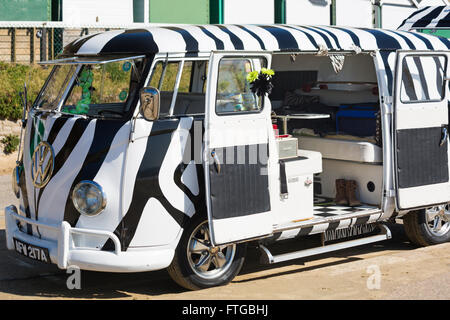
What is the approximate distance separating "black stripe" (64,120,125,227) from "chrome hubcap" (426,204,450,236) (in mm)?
3752

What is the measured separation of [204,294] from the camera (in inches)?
283

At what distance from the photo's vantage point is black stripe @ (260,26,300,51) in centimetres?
774

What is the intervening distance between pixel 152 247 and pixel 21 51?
373 inches

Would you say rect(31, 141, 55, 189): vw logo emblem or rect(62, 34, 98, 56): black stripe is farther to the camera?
rect(62, 34, 98, 56): black stripe

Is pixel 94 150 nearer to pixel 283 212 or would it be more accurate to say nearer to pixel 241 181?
pixel 241 181

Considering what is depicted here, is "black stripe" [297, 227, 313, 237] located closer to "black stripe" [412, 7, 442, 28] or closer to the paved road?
the paved road

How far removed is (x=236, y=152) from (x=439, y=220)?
3014 millimetres

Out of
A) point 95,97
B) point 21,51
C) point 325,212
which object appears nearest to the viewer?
point 95,97

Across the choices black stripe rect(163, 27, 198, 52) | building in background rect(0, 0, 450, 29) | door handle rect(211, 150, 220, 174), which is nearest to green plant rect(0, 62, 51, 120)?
building in background rect(0, 0, 450, 29)

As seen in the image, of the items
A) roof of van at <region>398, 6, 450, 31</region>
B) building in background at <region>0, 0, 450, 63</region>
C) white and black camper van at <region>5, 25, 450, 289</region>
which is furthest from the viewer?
building in background at <region>0, 0, 450, 63</region>

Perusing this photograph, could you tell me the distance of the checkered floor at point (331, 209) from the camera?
8410 millimetres

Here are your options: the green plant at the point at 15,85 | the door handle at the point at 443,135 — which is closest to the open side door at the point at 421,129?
the door handle at the point at 443,135

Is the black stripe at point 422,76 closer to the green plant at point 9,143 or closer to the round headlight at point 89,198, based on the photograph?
the round headlight at point 89,198
